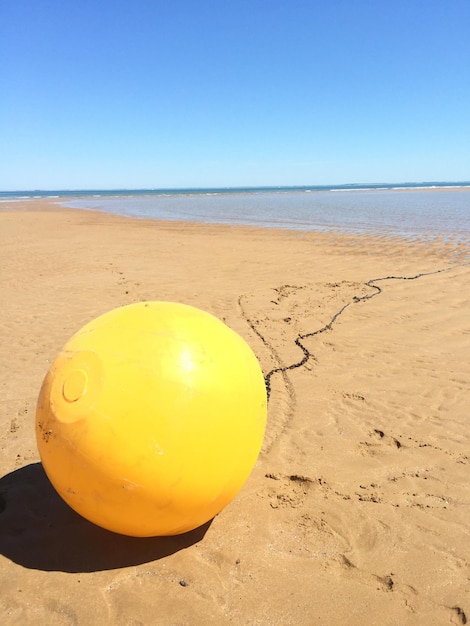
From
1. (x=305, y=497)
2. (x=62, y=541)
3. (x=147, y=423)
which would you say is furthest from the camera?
(x=305, y=497)

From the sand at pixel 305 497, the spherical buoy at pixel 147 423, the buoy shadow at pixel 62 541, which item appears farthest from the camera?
the buoy shadow at pixel 62 541

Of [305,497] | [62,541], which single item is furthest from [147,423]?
[305,497]

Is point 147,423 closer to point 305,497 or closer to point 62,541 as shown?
point 62,541

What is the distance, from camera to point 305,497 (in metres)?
3.18

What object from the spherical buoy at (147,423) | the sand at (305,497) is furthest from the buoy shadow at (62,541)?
the spherical buoy at (147,423)

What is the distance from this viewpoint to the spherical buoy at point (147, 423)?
2.28m

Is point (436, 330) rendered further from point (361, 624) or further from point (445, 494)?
point (361, 624)

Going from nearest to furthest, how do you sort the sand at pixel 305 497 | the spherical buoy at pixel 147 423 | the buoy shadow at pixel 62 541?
the spherical buoy at pixel 147 423 → the sand at pixel 305 497 → the buoy shadow at pixel 62 541

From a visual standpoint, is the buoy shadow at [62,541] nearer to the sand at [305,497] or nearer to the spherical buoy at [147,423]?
the sand at [305,497]

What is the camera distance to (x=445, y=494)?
3.18 meters

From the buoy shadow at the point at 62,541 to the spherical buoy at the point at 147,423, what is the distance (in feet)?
0.88

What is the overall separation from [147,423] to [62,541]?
118 cm

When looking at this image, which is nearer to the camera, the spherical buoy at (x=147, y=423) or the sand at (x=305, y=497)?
the spherical buoy at (x=147, y=423)

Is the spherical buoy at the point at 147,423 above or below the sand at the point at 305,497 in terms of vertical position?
above
